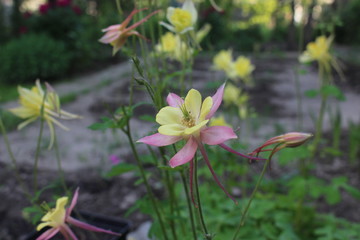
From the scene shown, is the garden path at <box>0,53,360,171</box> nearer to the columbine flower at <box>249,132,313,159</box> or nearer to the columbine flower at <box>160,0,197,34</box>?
the columbine flower at <box>160,0,197,34</box>

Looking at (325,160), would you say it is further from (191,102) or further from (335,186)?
(191,102)

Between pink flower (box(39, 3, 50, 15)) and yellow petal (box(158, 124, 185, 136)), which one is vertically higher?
pink flower (box(39, 3, 50, 15))

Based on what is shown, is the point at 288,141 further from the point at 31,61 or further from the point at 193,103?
the point at 31,61

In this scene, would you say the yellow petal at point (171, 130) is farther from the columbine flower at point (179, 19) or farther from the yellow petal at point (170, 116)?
the columbine flower at point (179, 19)

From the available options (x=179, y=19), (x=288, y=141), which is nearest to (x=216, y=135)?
(x=288, y=141)

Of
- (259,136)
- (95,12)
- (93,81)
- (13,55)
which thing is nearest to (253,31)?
(95,12)

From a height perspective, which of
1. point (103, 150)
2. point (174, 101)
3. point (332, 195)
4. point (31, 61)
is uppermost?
point (174, 101)

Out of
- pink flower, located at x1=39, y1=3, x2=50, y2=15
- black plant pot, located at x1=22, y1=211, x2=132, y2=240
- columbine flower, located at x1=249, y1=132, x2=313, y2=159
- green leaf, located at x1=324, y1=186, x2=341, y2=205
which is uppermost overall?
pink flower, located at x1=39, y1=3, x2=50, y2=15

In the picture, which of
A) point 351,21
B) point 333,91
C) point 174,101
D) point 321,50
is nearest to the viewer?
point 174,101

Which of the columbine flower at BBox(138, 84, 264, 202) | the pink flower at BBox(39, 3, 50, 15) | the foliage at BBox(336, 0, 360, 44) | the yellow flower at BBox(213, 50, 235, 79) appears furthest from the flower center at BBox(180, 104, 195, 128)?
the foliage at BBox(336, 0, 360, 44)
